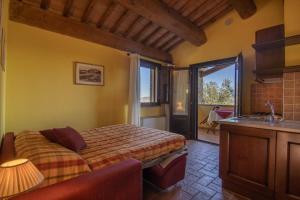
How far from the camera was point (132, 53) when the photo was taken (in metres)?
3.98

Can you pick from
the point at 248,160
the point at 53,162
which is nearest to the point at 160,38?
the point at 248,160

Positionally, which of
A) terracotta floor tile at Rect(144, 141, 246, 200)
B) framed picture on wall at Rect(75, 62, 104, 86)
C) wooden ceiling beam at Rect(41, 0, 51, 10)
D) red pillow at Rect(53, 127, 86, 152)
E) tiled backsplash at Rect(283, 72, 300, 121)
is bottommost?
terracotta floor tile at Rect(144, 141, 246, 200)

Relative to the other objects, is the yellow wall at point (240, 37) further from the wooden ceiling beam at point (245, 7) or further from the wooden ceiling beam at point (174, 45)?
the wooden ceiling beam at point (174, 45)

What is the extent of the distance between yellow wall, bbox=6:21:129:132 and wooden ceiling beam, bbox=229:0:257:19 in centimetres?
266

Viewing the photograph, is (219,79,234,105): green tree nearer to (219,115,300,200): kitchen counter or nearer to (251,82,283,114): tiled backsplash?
(251,82,283,114): tiled backsplash

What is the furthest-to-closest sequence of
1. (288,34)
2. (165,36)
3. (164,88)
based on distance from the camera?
(164,88) → (165,36) → (288,34)

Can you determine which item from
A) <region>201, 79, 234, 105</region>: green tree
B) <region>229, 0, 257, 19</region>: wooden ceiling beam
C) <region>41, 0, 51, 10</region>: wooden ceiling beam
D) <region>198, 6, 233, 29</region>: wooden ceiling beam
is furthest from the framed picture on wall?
<region>201, 79, 234, 105</region>: green tree

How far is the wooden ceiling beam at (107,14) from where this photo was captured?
304 centimetres

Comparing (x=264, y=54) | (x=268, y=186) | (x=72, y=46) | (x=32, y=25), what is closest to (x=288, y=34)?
(x=264, y=54)

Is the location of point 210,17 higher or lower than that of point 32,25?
higher

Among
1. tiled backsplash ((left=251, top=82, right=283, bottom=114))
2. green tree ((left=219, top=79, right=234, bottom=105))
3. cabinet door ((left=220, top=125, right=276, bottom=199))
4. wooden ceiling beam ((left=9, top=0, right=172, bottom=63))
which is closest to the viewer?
cabinet door ((left=220, top=125, right=276, bottom=199))

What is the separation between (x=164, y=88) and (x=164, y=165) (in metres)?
3.09

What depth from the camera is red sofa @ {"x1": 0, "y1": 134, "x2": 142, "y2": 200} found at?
91cm

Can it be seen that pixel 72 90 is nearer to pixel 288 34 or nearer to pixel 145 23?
pixel 145 23
